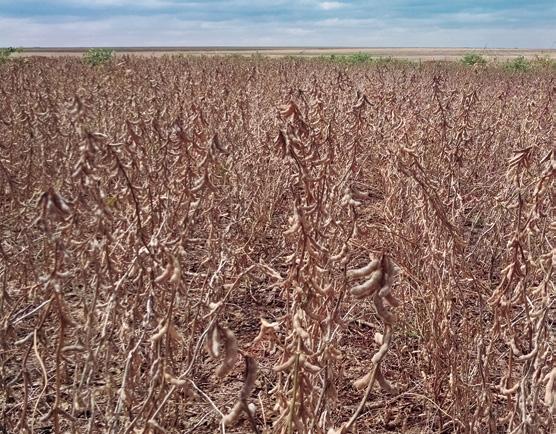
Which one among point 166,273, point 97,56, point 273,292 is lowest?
point 273,292

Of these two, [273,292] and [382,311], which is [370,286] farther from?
[273,292]

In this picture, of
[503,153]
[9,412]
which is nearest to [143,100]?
[503,153]

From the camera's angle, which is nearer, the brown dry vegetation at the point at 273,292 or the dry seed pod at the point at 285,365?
the dry seed pod at the point at 285,365

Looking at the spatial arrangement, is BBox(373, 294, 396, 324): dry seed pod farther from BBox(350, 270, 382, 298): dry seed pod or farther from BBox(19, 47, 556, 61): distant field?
→ BBox(19, 47, 556, 61): distant field

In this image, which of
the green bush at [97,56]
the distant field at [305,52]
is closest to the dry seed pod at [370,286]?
the green bush at [97,56]

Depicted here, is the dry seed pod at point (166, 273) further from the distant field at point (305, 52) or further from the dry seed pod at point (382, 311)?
the distant field at point (305, 52)

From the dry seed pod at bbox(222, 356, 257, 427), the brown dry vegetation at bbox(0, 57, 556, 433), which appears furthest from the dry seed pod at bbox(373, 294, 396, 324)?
the dry seed pod at bbox(222, 356, 257, 427)

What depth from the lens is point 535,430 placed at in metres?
1.49

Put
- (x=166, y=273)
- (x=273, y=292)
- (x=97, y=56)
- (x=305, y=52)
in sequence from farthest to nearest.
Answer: (x=305, y=52) → (x=97, y=56) → (x=273, y=292) → (x=166, y=273)

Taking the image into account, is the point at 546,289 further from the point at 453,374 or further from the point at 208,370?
the point at 208,370

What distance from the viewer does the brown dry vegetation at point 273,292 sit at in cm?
138

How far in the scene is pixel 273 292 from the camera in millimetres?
3512

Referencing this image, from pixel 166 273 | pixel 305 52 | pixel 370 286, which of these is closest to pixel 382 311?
pixel 370 286

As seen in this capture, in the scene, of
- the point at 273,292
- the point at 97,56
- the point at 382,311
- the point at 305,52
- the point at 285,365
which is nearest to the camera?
the point at 382,311
